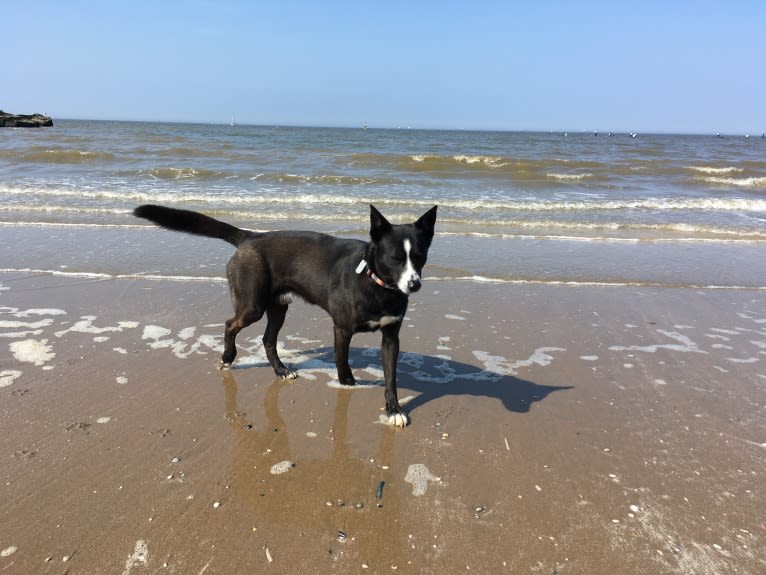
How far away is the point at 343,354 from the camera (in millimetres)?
4074

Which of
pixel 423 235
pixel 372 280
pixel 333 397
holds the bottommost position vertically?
pixel 333 397

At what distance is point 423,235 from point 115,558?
2.59 meters

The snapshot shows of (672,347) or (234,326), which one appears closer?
(234,326)

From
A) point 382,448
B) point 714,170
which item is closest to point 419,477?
point 382,448

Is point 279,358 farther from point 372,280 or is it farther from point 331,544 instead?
point 331,544

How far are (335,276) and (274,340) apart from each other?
93 cm

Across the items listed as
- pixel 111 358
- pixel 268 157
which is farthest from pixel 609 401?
pixel 268 157

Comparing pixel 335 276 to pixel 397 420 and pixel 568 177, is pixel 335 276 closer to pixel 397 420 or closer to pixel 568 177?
pixel 397 420

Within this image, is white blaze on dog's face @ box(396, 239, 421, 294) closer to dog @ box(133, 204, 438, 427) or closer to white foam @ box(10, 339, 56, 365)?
dog @ box(133, 204, 438, 427)

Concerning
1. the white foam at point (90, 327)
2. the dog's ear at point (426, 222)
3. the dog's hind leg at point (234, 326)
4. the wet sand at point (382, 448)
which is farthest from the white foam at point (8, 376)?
the dog's ear at point (426, 222)

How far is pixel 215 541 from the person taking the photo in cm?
249

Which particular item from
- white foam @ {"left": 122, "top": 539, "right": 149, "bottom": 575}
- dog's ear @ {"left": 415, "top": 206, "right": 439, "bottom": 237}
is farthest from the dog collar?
white foam @ {"left": 122, "top": 539, "right": 149, "bottom": 575}

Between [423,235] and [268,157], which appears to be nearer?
[423,235]

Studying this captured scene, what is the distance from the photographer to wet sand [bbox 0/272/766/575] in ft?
8.14
